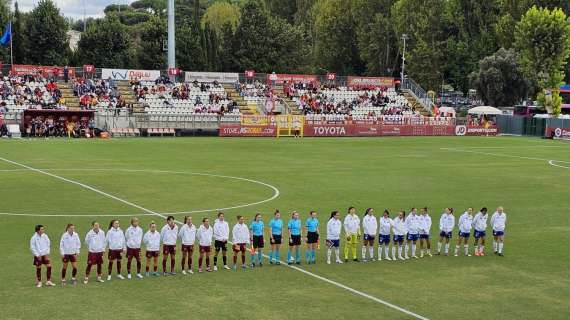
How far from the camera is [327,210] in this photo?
3347cm

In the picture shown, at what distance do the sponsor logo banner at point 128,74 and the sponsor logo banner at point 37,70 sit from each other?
396 centimetres

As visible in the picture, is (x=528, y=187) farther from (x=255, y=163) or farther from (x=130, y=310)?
(x=130, y=310)

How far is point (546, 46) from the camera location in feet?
324

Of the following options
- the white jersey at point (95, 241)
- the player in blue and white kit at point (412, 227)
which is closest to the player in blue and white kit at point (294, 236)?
the player in blue and white kit at point (412, 227)

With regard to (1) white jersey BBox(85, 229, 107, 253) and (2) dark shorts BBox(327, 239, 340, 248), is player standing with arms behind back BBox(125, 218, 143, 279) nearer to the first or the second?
(1) white jersey BBox(85, 229, 107, 253)

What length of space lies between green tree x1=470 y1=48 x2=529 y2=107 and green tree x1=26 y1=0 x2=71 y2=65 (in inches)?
2379

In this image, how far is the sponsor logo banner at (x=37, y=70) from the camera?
262ft

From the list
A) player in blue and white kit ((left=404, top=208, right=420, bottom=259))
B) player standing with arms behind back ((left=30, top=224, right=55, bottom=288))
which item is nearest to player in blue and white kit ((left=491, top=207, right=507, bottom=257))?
player in blue and white kit ((left=404, top=208, right=420, bottom=259))

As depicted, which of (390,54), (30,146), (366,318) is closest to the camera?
(366,318)

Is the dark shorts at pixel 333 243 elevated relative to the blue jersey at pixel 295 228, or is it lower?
lower

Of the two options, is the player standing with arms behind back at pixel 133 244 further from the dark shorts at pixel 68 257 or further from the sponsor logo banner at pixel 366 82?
the sponsor logo banner at pixel 366 82

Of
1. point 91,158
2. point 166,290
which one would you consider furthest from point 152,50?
point 166,290

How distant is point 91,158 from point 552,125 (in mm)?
58924

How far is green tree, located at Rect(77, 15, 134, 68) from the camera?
106 meters
